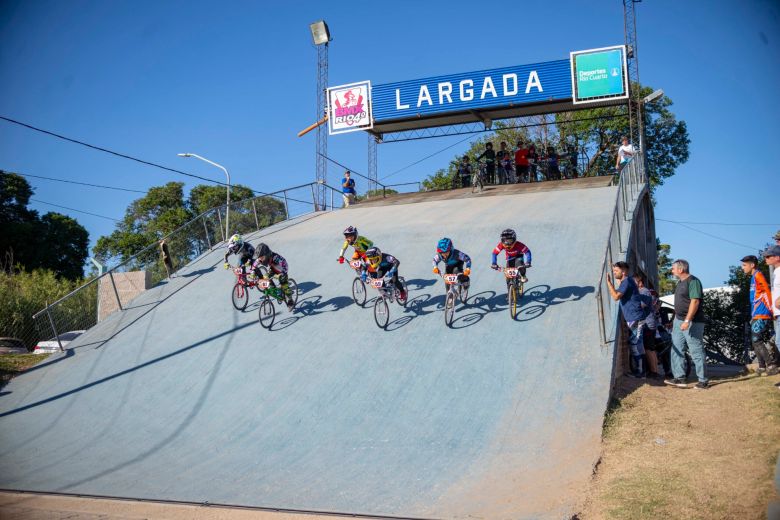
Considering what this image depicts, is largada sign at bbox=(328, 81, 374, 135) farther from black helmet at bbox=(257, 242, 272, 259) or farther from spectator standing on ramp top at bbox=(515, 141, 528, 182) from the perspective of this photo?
black helmet at bbox=(257, 242, 272, 259)

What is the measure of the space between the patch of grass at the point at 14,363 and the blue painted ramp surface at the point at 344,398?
0.73m

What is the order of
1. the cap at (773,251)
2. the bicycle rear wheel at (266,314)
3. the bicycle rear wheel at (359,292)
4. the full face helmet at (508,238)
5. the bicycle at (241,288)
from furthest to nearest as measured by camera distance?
the bicycle at (241,288)
the bicycle rear wheel at (359,292)
the bicycle rear wheel at (266,314)
the full face helmet at (508,238)
the cap at (773,251)

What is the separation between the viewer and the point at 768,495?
21.0 ft

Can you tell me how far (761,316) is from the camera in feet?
35.2

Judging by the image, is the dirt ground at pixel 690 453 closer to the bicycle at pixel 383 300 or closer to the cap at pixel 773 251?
the cap at pixel 773 251

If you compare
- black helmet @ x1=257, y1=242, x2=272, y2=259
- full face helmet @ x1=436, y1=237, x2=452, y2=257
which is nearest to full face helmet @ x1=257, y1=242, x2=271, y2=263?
black helmet @ x1=257, y1=242, x2=272, y2=259

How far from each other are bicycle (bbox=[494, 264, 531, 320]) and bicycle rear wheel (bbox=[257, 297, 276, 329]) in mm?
6211

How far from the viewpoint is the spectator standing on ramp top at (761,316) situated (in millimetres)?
10648

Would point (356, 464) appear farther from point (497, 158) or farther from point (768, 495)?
point (497, 158)

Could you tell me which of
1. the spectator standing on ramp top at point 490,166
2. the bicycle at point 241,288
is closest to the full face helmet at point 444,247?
the bicycle at point 241,288

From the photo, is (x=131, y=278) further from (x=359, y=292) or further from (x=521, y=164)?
(x=521, y=164)

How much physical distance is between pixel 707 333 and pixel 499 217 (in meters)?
26.3

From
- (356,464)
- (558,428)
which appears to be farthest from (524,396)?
(356,464)

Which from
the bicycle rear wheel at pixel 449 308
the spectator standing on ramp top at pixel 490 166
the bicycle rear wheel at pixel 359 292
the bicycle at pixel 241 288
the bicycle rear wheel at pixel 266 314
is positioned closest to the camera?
the bicycle rear wheel at pixel 449 308
